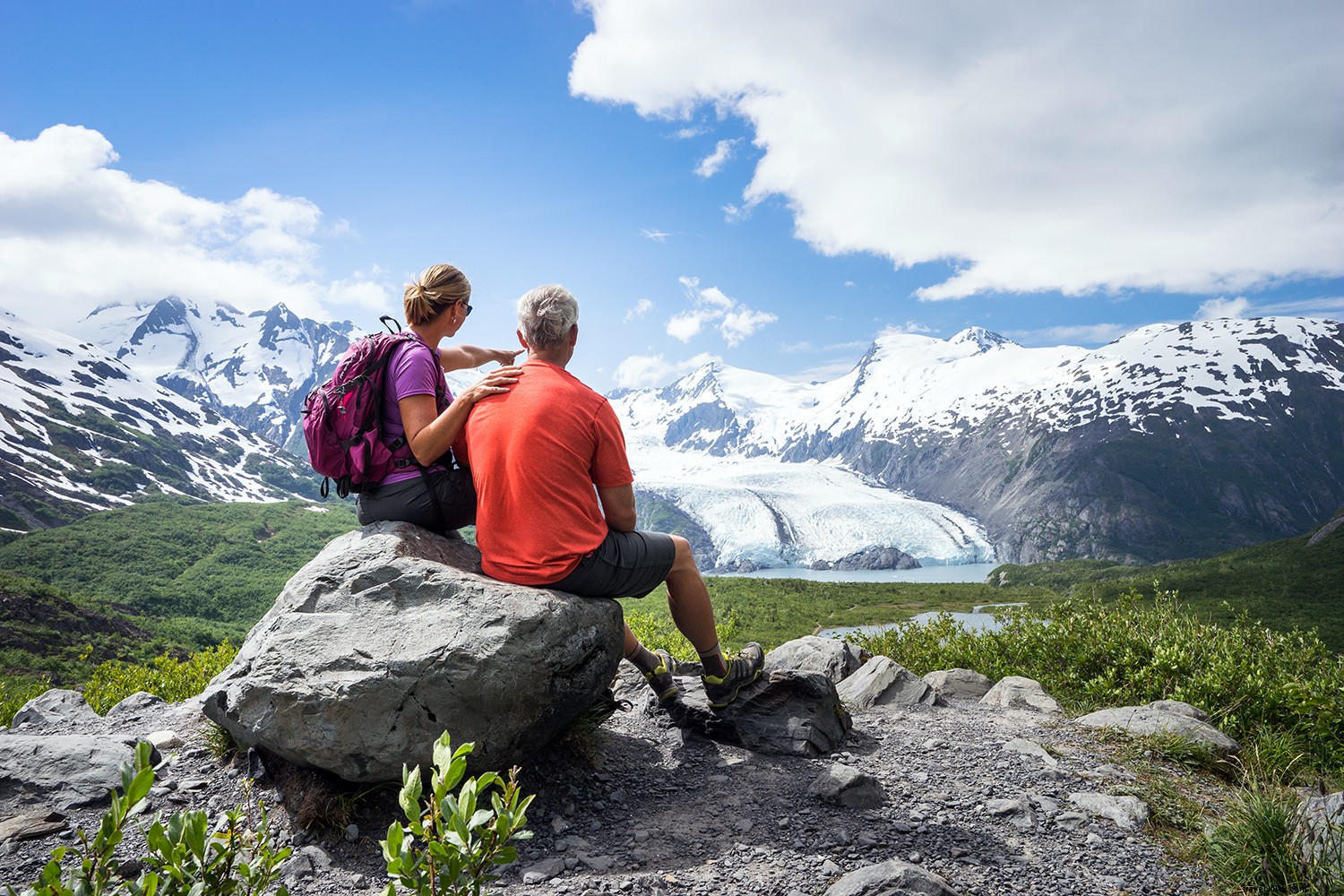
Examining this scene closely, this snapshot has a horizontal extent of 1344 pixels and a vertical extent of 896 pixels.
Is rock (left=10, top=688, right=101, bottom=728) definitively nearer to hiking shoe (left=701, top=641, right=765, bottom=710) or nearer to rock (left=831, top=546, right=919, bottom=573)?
hiking shoe (left=701, top=641, right=765, bottom=710)

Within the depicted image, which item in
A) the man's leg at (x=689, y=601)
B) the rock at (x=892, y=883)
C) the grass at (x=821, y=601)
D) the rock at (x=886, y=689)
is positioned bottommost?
the grass at (x=821, y=601)

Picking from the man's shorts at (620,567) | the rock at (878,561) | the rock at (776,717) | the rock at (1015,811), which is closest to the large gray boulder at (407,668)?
the man's shorts at (620,567)

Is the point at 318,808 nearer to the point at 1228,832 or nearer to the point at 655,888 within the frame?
the point at 655,888

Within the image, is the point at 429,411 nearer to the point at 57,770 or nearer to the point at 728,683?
the point at 728,683

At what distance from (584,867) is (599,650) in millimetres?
1531

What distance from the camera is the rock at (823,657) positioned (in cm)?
1120

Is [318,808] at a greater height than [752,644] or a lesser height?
lesser

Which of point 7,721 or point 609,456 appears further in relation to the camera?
point 7,721

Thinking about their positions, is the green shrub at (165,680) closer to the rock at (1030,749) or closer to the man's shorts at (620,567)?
the man's shorts at (620,567)

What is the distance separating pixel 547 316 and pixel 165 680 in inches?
395

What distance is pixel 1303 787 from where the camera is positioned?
672 centimetres

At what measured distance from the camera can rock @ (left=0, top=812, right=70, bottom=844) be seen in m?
5.16

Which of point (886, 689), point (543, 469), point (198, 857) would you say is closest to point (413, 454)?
point (543, 469)

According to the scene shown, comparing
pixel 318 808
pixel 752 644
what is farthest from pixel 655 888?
pixel 752 644
